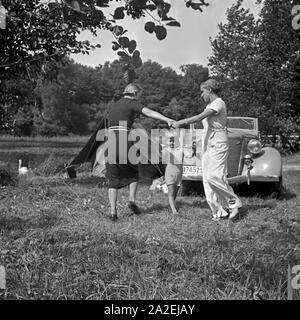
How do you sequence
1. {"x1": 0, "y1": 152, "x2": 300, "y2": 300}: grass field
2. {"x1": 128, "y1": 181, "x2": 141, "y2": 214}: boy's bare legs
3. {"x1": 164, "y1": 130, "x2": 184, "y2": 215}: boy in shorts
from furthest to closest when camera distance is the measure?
{"x1": 164, "y1": 130, "x2": 184, "y2": 215}: boy in shorts
{"x1": 128, "y1": 181, "x2": 141, "y2": 214}: boy's bare legs
{"x1": 0, "y1": 152, "x2": 300, "y2": 300}: grass field

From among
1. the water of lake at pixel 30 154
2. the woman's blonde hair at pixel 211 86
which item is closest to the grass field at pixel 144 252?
the woman's blonde hair at pixel 211 86

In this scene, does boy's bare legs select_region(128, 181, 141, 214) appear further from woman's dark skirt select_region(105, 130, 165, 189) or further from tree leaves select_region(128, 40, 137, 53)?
tree leaves select_region(128, 40, 137, 53)

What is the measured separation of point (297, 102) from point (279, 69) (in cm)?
232

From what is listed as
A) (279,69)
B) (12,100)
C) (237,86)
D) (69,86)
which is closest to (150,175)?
(12,100)

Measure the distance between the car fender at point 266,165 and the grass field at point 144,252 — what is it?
2.75 ft

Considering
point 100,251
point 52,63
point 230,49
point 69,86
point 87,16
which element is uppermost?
point 69,86

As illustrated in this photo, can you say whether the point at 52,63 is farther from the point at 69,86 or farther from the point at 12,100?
the point at 69,86

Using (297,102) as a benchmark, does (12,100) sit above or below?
below

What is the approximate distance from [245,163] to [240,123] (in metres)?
1.80

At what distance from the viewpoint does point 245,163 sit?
26.7 ft

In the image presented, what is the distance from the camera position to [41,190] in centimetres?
797

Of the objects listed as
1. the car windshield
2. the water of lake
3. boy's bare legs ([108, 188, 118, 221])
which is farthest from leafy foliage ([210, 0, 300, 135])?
boy's bare legs ([108, 188, 118, 221])

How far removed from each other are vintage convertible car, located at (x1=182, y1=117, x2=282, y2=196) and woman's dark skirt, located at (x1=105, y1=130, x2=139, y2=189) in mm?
1785

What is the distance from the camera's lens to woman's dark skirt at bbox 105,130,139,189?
6.39 m
